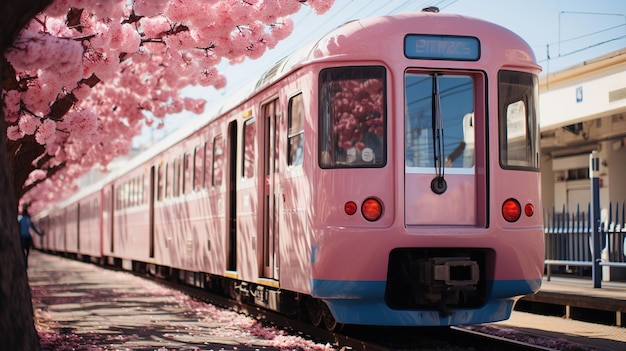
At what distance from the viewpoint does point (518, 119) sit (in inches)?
322

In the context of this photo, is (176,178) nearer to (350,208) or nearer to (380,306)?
(350,208)

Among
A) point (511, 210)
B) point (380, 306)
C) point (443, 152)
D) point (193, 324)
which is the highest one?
point (443, 152)

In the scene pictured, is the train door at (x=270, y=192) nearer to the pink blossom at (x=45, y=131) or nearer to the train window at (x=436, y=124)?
the train window at (x=436, y=124)

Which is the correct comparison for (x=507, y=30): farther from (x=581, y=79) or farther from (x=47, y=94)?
(x=581, y=79)

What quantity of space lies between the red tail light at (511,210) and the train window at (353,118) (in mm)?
1254

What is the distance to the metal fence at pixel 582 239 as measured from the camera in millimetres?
12570

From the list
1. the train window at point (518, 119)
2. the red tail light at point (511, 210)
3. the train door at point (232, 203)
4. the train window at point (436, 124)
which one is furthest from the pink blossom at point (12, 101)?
the red tail light at point (511, 210)

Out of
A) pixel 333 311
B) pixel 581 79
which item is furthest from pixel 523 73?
pixel 581 79

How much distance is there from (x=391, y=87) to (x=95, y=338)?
433 centimetres

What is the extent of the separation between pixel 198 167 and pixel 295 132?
17.6ft

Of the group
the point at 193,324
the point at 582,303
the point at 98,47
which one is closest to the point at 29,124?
the point at 98,47

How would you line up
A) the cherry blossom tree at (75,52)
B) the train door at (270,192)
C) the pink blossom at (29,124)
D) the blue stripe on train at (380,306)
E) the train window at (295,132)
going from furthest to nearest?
the train door at (270,192) → the pink blossom at (29,124) → the train window at (295,132) → the blue stripe on train at (380,306) → the cherry blossom tree at (75,52)

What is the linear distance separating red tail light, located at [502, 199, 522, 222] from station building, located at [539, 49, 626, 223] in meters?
6.02

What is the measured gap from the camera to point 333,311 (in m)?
7.93
